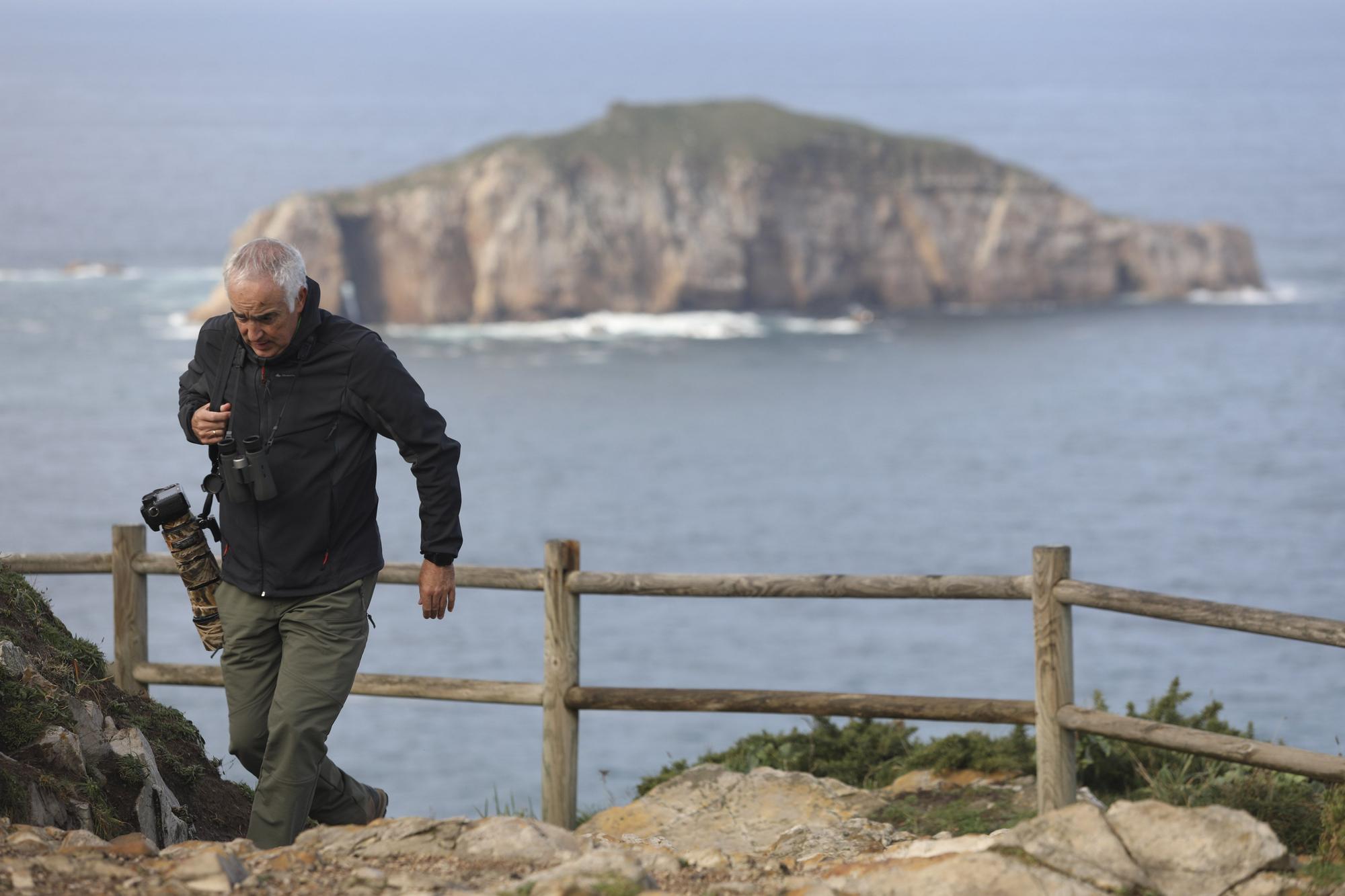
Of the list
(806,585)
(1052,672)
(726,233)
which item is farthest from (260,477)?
(726,233)

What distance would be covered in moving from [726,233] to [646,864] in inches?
5638

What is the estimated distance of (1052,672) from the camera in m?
6.71

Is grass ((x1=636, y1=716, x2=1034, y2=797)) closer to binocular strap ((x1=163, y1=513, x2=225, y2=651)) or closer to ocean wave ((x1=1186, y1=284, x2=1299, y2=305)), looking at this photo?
binocular strap ((x1=163, y1=513, x2=225, y2=651))

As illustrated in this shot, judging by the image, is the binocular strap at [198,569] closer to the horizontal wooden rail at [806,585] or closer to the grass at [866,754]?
the horizontal wooden rail at [806,585]

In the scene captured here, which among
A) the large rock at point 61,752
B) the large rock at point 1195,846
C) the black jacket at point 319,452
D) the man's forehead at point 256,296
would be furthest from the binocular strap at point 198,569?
the large rock at point 1195,846

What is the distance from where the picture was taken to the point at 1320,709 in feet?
149

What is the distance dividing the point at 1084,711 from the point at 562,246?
135m

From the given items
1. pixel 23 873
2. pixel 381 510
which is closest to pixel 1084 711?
pixel 23 873

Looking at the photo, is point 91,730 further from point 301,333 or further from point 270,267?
point 270,267

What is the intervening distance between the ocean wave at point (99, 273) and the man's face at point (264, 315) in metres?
180

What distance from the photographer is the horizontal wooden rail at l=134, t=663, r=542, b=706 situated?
714 cm

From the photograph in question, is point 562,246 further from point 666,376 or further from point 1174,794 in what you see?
point 1174,794

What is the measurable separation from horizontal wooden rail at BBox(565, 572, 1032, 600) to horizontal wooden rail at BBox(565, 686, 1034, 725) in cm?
44

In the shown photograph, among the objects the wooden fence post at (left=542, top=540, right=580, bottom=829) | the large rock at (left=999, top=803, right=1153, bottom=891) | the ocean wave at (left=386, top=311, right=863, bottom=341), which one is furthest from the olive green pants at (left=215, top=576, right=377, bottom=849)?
the ocean wave at (left=386, top=311, right=863, bottom=341)
